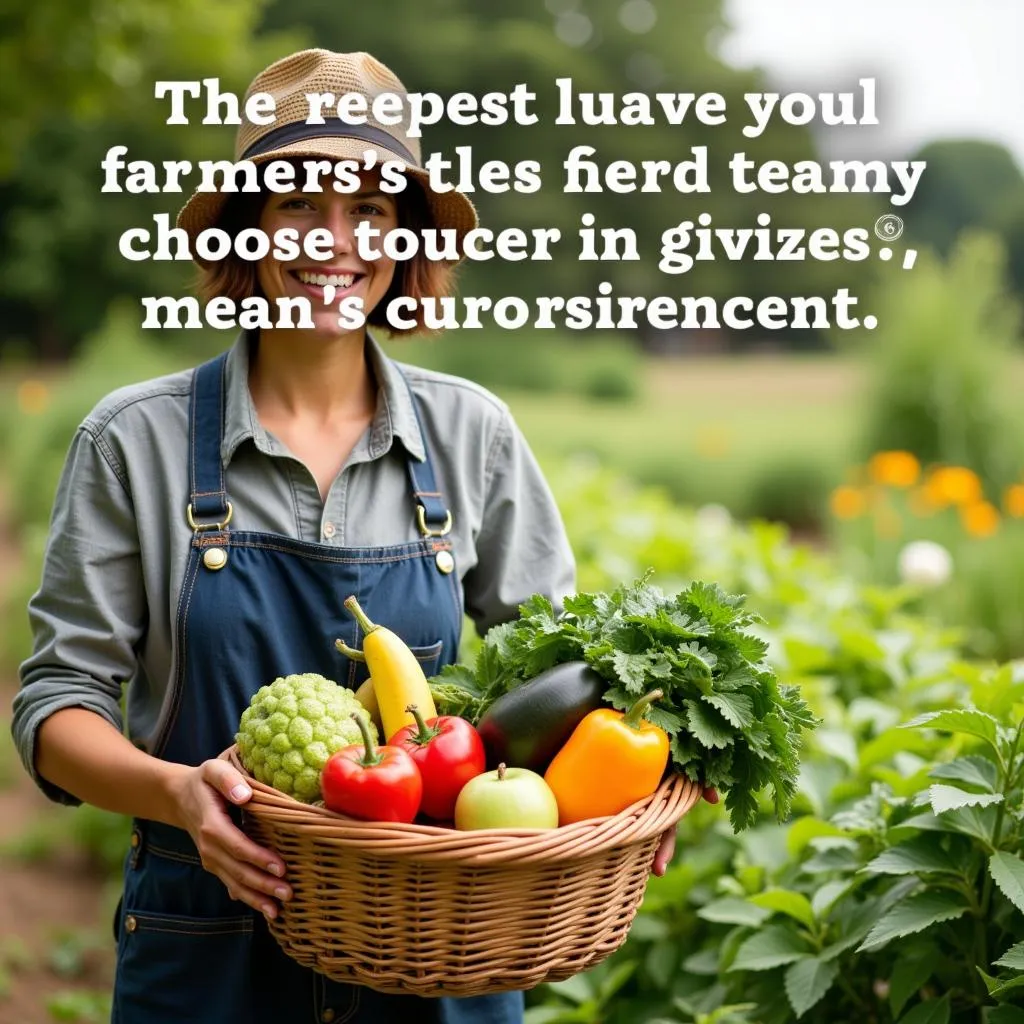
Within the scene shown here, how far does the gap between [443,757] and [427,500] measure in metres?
0.62

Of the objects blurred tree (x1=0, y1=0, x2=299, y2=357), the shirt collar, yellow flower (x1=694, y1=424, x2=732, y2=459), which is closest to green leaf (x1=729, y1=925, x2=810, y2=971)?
the shirt collar

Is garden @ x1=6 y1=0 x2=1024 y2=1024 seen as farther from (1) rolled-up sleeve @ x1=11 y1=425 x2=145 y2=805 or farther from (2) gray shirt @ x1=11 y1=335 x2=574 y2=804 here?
(1) rolled-up sleeve @ x1=11 y1=425 x2=145 y2=805

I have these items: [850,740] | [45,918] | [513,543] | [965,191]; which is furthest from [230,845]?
[965,191]

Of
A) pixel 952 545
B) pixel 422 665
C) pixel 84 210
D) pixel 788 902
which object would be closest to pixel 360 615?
pixel 422 665

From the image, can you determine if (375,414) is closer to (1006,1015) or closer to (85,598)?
(85,598)

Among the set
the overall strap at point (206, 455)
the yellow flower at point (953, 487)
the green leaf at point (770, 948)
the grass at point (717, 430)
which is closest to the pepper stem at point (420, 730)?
the overall strap at point (206, 455)

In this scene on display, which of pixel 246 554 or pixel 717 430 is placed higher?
pixel 717 430

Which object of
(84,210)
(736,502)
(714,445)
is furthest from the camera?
(84,210)

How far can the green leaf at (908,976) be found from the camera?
213 centimetres

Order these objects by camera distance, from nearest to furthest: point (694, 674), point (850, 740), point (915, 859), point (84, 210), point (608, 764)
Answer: point (608, 764) → point (694, 674) → point (915, 859) → point (850, 740) → point (84, 210)

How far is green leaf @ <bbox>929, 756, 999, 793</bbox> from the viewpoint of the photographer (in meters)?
2.13

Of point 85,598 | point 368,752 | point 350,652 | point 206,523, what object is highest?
point 206,523

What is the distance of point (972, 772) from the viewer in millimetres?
2145

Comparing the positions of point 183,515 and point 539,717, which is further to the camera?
point 183,515
